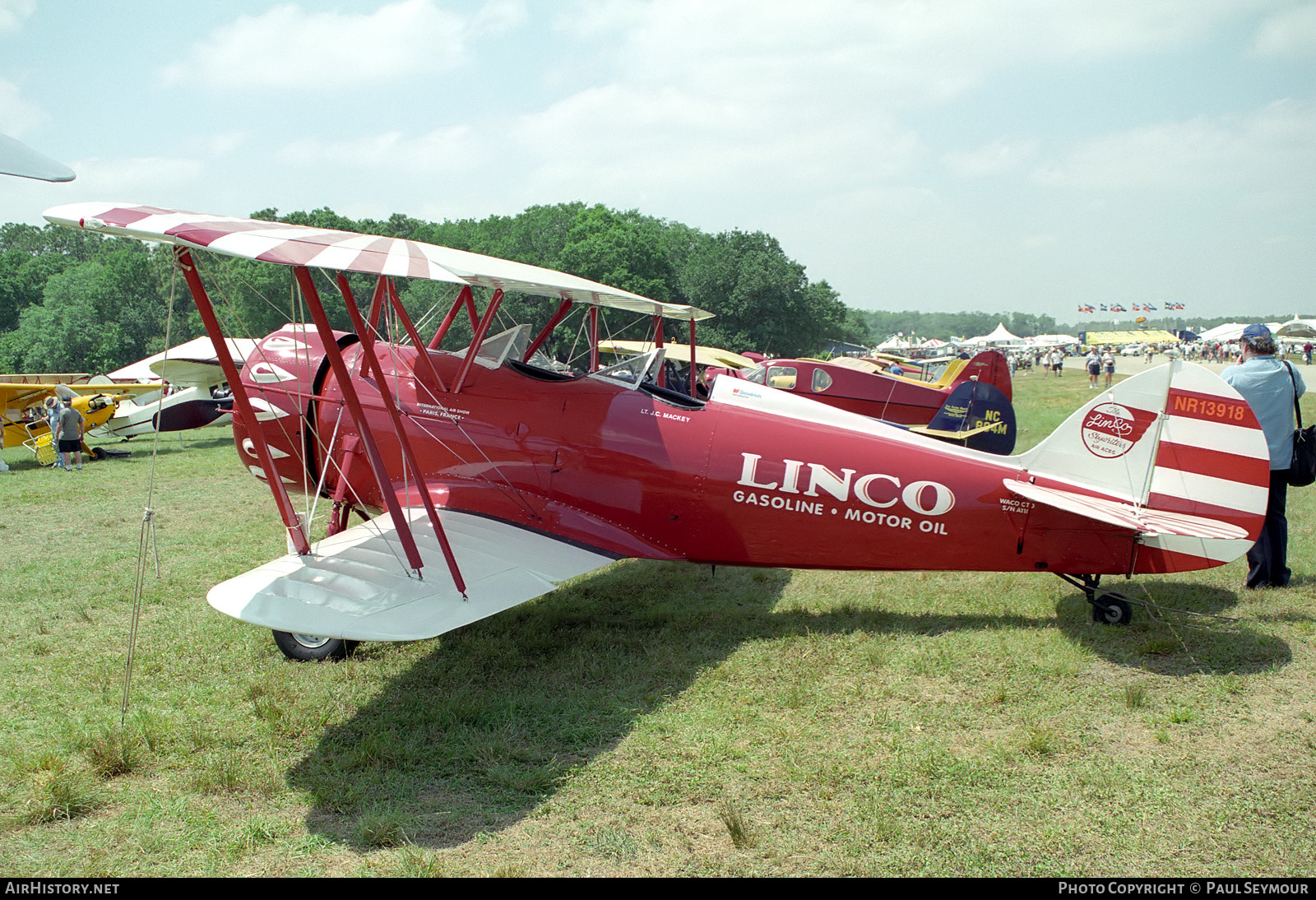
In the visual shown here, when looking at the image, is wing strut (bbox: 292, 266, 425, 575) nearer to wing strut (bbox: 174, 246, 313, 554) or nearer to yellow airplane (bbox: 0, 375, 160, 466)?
wing strut (bbox: 174, 246, 313, 554)

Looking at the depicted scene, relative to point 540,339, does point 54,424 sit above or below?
below

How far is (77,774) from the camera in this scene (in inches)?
141

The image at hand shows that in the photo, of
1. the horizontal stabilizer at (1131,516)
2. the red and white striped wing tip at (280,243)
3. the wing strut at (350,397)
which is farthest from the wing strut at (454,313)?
the horizontal stabilizer at (1131,516)

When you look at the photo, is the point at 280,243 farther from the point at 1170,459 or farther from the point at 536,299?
the point at 536,299

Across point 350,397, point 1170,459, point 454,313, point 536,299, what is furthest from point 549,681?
point 536,299

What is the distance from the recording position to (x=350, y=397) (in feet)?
13.2

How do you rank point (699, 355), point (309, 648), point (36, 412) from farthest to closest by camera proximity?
point (699, 355)
point (36, 412)
point (309, 648)

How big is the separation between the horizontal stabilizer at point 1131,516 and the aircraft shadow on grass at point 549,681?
30.2 inches

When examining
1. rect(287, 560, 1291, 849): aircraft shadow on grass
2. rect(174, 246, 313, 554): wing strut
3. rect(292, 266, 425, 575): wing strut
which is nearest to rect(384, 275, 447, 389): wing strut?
rect(174, 246, 313, 554): wing strut

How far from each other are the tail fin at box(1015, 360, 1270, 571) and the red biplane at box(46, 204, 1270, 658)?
0.04ft

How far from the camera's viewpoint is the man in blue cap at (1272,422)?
553 cm

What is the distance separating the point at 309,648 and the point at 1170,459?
5.46m

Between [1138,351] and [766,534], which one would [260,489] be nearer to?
[766,534]
